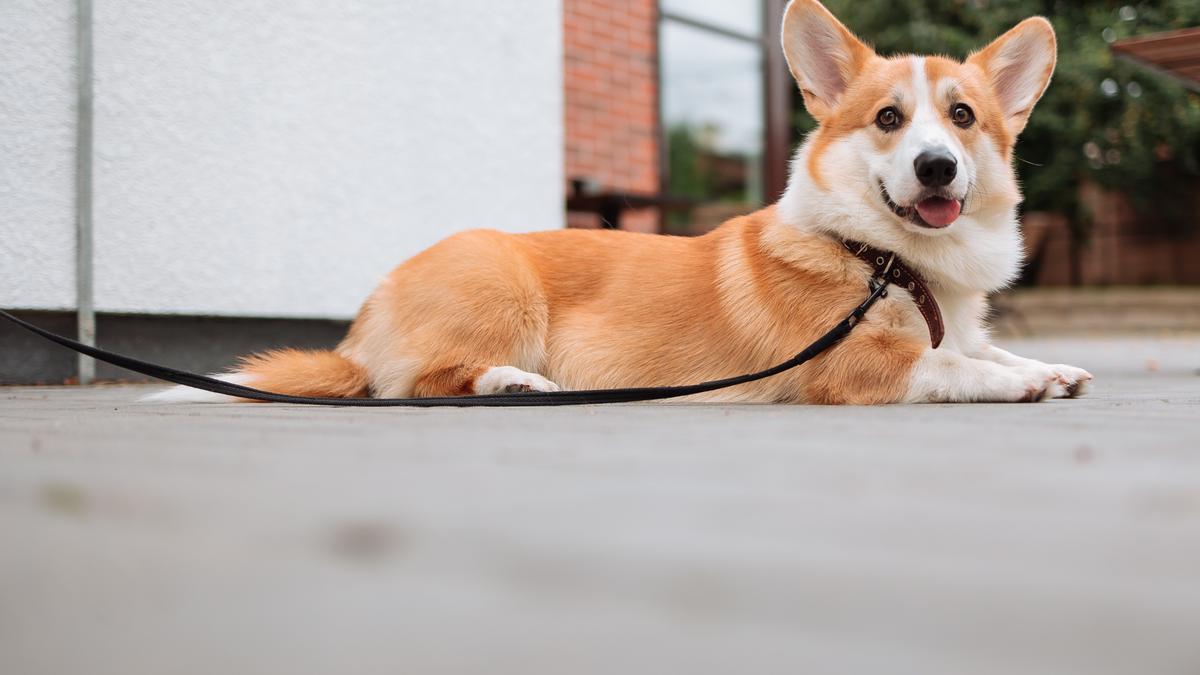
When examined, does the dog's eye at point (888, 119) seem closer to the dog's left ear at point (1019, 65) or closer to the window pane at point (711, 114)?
the dog's left ear at point (1019, 65)

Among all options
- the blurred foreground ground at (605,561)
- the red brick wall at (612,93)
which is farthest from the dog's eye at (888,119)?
the red brick wall at (612,93)

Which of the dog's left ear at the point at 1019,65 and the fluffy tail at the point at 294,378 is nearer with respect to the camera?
the fluffy tail at the point at 294,378

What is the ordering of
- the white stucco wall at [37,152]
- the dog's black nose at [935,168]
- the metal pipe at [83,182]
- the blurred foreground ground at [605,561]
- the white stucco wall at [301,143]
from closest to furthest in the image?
the blurred foreground ground at [605,561] → the dog's black nose at [935,168] → the white stucco wall at [37,152] → the metal pipe at [83,182] → the white stucco wall at [301,143]

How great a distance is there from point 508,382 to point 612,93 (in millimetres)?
4253

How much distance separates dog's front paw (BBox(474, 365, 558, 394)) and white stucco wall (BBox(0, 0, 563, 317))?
1.96 meters

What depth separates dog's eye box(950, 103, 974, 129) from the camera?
2838 millimetres

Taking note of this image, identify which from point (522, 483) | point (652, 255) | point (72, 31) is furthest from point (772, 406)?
point (72, 31)

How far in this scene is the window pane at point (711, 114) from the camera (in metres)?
7.25

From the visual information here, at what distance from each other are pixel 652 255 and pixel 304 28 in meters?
2.39

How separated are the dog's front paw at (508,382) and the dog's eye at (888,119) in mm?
1195

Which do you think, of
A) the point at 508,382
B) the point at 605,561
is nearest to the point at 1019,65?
the point at 508,382

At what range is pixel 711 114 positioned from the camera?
770 centimetres

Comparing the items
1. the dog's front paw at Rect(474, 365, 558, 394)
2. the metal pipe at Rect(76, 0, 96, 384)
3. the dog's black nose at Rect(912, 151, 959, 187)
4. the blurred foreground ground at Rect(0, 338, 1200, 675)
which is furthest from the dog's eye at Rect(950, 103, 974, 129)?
the metal pipe at Rect(76, 0, 96, 384)

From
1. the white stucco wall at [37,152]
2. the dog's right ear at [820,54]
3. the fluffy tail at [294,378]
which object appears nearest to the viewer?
the fluffy tail at [294,378]
